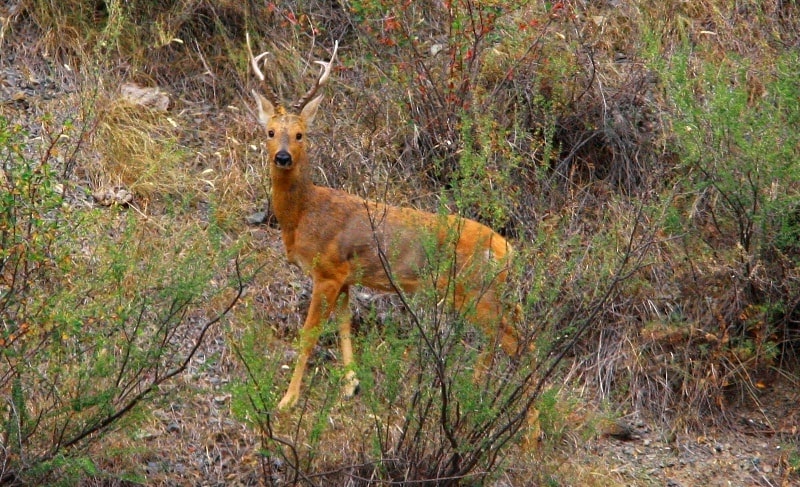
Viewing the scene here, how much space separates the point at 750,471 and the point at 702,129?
2480 mm

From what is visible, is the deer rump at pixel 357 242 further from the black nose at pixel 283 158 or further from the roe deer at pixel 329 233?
the black nose at pixel 283 158

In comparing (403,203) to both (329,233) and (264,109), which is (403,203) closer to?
(329,233)

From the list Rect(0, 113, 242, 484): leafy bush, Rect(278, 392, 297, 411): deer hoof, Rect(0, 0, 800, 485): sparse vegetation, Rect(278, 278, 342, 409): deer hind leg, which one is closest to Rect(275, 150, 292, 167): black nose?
Rect(0, 0, 800, 485): sparse vegetation

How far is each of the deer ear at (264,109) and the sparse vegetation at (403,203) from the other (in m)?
0.88

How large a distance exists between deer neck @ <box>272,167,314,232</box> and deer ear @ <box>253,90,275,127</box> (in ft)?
1.29

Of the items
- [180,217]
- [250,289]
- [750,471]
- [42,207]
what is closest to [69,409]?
[42,207]

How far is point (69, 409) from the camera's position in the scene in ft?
24.5

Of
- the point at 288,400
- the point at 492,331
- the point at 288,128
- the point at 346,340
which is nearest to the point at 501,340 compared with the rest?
the point at 492,331

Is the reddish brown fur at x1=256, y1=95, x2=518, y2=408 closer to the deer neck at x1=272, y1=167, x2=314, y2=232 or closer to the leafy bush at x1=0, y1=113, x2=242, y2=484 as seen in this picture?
the deer neck at x1=272, y1=167, x2=314, y2=232

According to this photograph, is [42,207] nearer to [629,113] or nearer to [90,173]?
[90,173]

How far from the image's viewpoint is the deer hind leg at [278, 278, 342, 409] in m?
8.67

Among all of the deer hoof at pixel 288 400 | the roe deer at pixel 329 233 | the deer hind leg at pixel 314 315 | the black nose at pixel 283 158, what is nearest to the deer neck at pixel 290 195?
the roe deer at pixel 329 233

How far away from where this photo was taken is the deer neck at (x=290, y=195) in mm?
9422

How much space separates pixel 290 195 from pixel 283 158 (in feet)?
1.05
